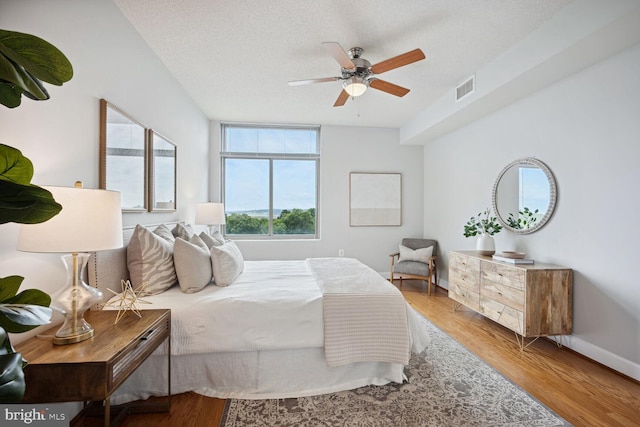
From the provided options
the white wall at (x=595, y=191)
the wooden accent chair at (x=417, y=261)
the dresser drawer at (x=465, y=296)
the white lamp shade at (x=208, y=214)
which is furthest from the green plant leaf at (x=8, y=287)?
the wooden accent chair at (x=417, y=261)

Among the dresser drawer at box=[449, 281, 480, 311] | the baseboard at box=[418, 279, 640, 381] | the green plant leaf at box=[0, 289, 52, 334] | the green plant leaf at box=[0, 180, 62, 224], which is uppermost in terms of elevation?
the green plant leaf at box=[0, 180, 62, 224]

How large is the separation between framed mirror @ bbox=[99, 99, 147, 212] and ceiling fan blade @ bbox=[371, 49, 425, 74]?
2048mm

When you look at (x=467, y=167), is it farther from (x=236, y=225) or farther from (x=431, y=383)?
(x=236, y=225)

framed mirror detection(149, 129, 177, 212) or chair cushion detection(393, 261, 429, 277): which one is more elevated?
framed mirror detection(149, 129, 177, 212)

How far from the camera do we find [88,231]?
127 cm

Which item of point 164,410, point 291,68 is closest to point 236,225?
point 291,68

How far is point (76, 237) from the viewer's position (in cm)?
124

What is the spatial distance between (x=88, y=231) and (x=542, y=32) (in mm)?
3384

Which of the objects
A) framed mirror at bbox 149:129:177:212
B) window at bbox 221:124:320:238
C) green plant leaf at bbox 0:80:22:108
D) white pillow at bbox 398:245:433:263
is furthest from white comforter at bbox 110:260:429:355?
window at bbox 221:124:320:238

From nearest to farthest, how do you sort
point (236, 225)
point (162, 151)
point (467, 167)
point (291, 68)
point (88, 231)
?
point (88, 231), point (162, 151), point (291, 68), point (467, 167), point (236, 225)

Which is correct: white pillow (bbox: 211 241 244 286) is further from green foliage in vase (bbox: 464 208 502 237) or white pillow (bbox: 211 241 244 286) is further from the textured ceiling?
green foliage in vase (bbox: 464 208 502 237)

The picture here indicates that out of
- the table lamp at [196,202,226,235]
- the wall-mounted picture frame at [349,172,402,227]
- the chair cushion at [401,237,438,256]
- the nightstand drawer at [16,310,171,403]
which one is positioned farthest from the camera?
the wall-mounted picture frame at [349,172,402,227]

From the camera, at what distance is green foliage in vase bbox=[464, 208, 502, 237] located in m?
3.55

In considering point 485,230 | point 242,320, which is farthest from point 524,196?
point 242,320
